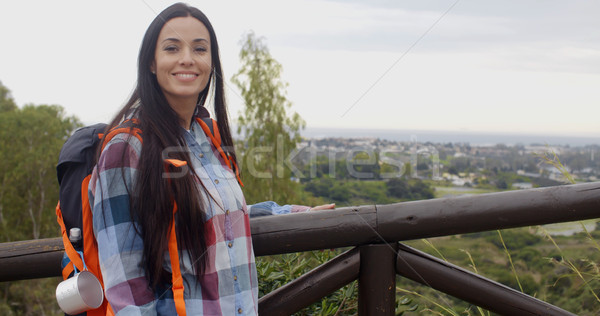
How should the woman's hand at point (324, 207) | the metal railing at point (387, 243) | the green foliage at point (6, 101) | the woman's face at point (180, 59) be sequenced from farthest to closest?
the green foliage at point (6, 101)
the woman's hand at point (324, 207)
the metal railing at point (387, 243)
the woman's face at point (180, 59)

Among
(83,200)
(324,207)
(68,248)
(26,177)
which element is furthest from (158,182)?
(26,177)

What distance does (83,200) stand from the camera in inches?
47.1

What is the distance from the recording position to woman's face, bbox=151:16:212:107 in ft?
4.65

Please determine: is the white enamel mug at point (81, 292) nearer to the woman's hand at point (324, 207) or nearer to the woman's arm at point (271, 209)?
the woman's arm at point (271, 209)

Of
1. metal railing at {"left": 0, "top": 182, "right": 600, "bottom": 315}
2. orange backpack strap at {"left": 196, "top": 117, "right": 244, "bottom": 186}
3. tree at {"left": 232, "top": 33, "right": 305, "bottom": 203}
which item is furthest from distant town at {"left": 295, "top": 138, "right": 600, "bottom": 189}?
tree at {"left": 232, "top": 33, "right": 305, "bottom": 203}

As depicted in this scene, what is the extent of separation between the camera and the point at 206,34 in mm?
1498

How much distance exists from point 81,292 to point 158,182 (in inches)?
13.4

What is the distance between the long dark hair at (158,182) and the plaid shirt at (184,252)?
0.02 m

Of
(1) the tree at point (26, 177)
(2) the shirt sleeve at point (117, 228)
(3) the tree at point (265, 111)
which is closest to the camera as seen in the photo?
(2) the shirt sleeve at point (117, 228)

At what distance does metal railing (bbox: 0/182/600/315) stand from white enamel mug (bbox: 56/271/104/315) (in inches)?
20.9

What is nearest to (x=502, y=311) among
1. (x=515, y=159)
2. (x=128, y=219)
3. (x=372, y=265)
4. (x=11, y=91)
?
(x=372, y=265)

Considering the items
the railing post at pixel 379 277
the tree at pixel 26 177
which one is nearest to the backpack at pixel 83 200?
the railing post at pixel 379 277

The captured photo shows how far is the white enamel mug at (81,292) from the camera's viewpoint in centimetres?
121

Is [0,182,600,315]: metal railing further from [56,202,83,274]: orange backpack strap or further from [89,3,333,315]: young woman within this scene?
[56,202,83,274]: orange backpack strap
